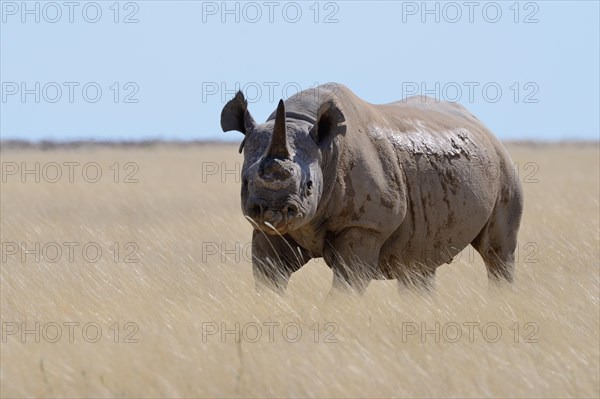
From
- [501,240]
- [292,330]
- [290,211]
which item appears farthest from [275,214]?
[501,240]

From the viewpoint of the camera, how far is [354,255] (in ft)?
27.2

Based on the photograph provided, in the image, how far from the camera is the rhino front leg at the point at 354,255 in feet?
27.1

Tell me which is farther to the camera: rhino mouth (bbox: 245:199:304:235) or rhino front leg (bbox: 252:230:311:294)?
rhino front leg (bbox: 252:230:311:294)

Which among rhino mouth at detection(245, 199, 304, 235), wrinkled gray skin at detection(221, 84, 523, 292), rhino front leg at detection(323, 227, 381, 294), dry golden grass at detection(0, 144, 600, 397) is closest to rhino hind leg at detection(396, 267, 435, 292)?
wrinkled gray skin at detection(221, 84, 523, 292)

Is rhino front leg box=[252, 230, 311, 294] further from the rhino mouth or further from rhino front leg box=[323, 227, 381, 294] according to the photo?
the rhino mouth

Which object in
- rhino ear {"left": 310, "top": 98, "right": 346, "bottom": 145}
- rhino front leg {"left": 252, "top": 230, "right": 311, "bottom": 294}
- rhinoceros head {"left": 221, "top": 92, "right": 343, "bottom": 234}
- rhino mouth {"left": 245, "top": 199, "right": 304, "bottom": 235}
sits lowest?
rhino front leg {"left": 252, "top": 230, "right": 311, "bottom": 294}

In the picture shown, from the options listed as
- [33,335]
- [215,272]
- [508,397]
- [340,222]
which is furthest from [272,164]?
[215,272]

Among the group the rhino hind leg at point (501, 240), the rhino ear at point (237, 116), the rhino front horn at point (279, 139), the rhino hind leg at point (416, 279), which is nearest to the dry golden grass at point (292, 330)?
the rhino hind leg at point (416, 279)

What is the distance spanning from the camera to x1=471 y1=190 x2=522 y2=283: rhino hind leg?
33.0 feet

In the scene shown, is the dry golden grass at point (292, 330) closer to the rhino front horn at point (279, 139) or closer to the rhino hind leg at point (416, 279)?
the rhino hind leg at point (416, 279)

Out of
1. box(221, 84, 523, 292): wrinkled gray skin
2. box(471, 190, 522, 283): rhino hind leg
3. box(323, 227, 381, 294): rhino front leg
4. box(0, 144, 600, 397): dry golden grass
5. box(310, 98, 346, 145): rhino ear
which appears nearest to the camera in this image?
box(0, 144, 600, 397): dry golden grass

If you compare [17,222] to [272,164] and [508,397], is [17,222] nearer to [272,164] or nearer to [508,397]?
[272,164]

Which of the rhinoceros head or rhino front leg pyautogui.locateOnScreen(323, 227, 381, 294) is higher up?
the rhinoceros head

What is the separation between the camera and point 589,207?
18.5 metres
